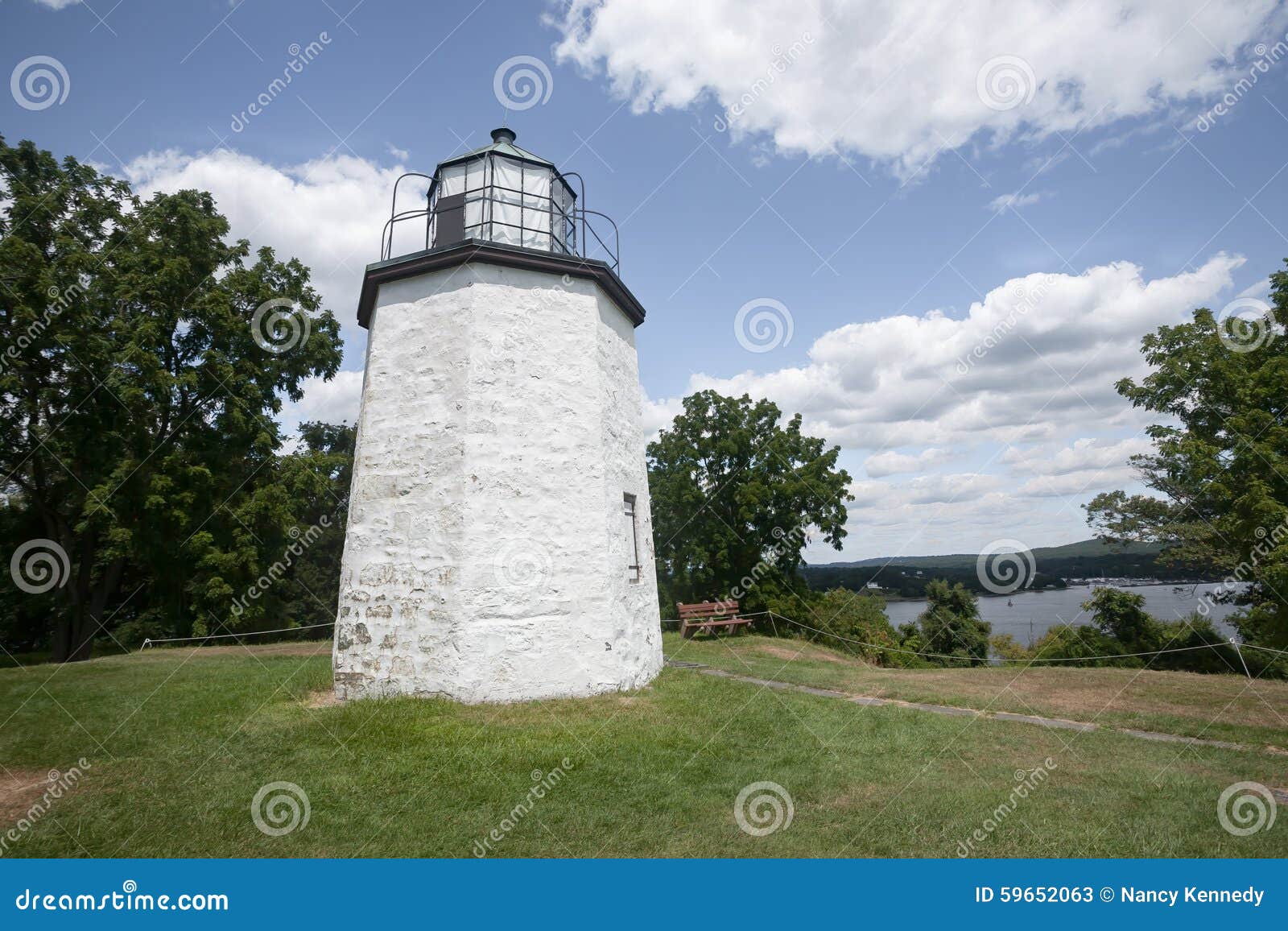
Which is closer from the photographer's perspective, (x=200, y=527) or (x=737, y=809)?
(x=737, y=809)

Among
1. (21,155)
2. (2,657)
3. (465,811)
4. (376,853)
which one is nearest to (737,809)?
(465,811)

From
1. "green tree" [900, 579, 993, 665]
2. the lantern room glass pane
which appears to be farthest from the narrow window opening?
"green tree" [900, 579, 993, 665]

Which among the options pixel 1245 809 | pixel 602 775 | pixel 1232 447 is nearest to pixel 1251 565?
pixel 1232 447

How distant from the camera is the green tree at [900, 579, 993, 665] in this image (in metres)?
26.8

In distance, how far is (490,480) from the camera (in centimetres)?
856

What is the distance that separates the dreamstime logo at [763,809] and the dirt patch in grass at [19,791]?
570 centimetres

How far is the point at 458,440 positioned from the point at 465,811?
4.87m

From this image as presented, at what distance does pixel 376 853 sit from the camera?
14.1 feet

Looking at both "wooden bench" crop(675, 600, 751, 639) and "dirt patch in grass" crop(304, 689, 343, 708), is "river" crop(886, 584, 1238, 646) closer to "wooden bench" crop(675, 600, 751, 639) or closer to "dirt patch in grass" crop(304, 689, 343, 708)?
"wooden bench" crop(675, 600, 751, 639)

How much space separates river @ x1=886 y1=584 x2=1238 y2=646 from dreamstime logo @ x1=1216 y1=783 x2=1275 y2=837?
15836 mm

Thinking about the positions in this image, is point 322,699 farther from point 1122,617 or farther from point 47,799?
point 1122,617

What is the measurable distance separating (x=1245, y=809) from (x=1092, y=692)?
17.5 feet

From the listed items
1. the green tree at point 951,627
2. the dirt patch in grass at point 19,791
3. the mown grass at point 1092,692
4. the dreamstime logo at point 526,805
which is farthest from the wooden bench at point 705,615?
the dirt patch in grass at point 19,791

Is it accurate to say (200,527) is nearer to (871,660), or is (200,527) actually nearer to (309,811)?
(309,811)
